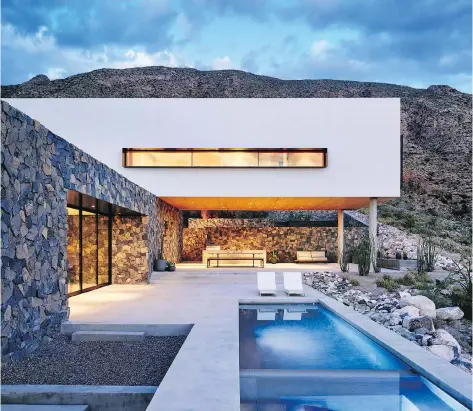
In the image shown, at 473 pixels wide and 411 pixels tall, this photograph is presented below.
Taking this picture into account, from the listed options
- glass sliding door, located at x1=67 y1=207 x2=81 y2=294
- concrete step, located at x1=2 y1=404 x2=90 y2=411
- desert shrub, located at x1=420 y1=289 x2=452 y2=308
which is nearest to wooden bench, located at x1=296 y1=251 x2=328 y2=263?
desert shrub, located at x1=420 y1=289 x2=452 y2=308

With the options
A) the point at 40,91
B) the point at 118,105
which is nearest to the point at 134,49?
the point at 40,91

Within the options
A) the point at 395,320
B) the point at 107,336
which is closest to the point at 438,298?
the point at 395,320

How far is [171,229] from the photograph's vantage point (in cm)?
1791

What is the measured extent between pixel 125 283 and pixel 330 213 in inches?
733

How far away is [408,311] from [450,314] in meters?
0.94

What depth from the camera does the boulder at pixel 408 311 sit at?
6.97 meters

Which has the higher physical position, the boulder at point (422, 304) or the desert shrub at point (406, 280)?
the boulder at point (422, 304)

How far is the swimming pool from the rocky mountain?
103 feet

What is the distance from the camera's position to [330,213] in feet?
91.7

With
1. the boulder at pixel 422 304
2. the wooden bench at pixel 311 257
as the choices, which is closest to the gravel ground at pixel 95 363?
the boulder at pixel 422 304

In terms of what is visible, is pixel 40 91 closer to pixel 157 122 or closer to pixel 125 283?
pixel 157 122

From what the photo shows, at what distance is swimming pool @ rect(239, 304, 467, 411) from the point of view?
3.67 metres

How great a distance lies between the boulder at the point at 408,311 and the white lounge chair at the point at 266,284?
9.20 ft

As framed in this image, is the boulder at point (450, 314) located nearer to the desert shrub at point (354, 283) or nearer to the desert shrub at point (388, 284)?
the desert shrub at point (388, 284)
